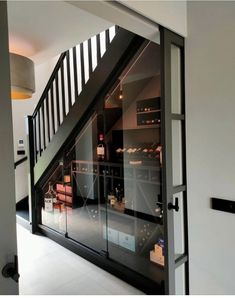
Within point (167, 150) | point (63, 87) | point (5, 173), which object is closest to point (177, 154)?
point (167, 150)

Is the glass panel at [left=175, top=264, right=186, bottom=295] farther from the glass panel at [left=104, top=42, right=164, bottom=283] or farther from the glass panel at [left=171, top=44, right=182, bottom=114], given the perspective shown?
the glass panel at [left=171, top=44, right=182, bottom=114]

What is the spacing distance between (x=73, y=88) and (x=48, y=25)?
5.93 feet

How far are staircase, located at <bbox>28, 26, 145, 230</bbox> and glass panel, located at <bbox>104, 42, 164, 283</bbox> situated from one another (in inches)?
6.3

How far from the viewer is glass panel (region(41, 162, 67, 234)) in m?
3.66

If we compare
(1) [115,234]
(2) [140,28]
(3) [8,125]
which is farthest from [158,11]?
(1) [115,234]

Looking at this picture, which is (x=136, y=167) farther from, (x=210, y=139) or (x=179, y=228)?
(x=210, y=139)

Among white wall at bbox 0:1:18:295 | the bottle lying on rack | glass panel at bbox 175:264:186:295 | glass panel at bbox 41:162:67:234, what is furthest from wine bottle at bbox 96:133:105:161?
white wall at bbox 0:1:18:295

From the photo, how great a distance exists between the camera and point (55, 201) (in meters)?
3.89

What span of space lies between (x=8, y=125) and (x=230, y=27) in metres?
1.46

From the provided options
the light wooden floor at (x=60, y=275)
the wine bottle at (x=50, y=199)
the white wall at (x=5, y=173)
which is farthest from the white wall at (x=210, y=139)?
the wine bottle at (x=50, y=199)

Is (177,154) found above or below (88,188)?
above

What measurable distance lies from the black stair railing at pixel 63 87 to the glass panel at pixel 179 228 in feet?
5.83

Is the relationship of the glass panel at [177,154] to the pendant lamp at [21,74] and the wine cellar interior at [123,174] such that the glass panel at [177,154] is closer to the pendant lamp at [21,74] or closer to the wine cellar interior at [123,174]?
the wine cellar interior at [123,174]

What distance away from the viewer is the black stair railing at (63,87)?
296 centimetres
